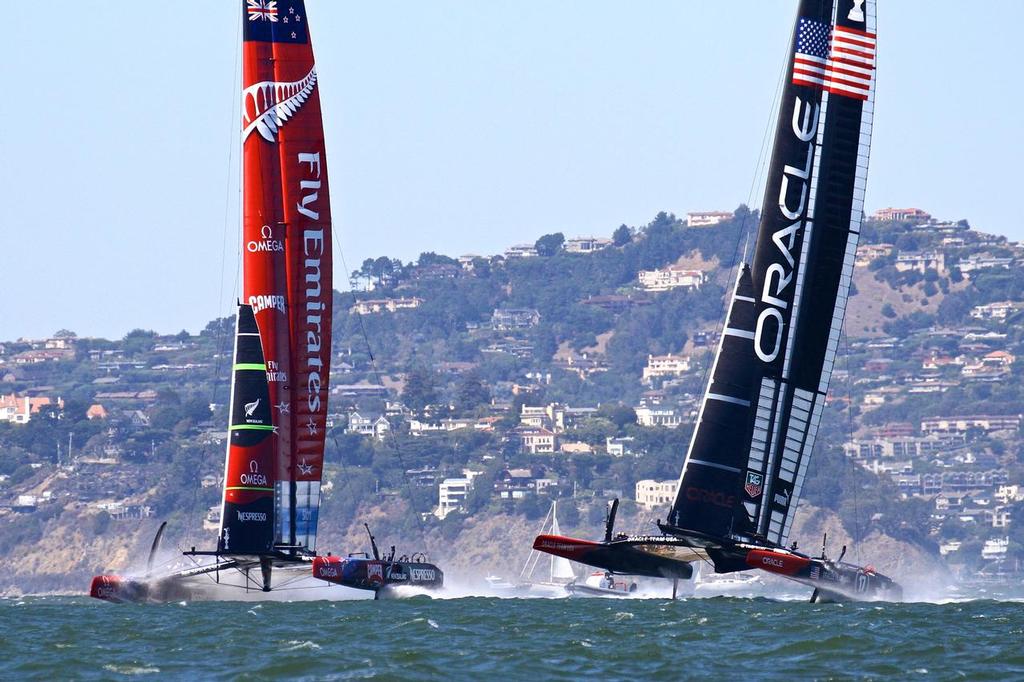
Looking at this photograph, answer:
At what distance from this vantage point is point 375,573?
119 ft

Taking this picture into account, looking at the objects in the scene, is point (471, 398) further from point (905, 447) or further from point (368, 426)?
point (905, 447)

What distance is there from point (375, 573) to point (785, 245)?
8.66m

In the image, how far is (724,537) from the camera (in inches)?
1308

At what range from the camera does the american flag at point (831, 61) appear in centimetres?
3375

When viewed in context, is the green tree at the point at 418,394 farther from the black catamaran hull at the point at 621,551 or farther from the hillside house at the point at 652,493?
the black catamaran hull at the point at 621,551

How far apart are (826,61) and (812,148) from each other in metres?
1.36

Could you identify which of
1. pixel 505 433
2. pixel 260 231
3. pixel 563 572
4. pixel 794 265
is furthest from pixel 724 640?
pixel 505 433

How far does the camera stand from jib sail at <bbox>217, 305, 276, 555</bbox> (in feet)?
117

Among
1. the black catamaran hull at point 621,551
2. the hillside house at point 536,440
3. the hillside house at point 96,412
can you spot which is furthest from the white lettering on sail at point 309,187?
the hillside house at point 96,412

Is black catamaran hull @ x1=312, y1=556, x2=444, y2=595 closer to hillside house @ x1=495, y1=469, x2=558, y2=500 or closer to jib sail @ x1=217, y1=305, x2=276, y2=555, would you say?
jib sail @ x1=217, y1=305, x2=276, y2=555

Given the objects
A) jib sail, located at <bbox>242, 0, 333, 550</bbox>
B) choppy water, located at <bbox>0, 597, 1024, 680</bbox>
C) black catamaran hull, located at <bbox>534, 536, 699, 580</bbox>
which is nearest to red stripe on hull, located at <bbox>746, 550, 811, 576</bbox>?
choppy water, located at <bbox>0, 597, 1024, 680</bbox>

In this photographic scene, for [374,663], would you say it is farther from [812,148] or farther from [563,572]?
[563,572]

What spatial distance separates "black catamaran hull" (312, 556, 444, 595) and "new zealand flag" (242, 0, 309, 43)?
354 inches

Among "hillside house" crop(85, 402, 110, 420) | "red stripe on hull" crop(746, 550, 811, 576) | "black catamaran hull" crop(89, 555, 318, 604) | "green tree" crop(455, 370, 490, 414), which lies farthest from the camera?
"green tree" crop(455, 370, 490, 414)
